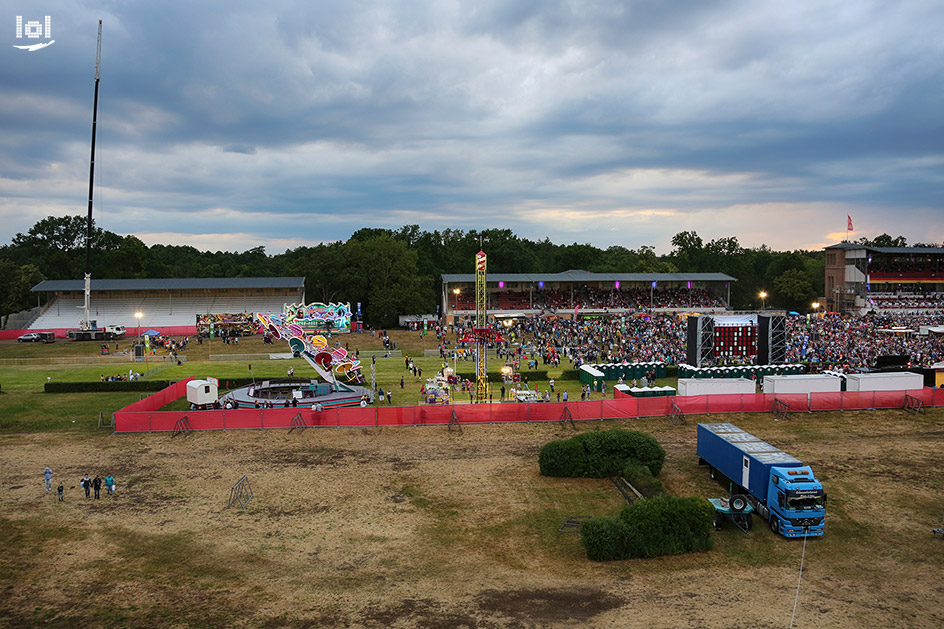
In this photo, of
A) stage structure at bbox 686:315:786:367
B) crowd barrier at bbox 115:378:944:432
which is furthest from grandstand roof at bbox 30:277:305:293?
stage structure at bbox 686:315:786:367

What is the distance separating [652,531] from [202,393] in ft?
101

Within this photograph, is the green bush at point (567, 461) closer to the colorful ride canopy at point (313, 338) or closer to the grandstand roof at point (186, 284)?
the colorful ride canopy at point (313, 338)

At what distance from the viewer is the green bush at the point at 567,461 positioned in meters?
27.1

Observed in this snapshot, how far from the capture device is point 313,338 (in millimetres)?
44156

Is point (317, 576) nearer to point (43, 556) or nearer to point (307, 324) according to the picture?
point (43, 556)

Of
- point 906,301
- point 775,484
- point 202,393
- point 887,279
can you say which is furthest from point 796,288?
point 202,393

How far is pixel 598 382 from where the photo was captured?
1841 inches

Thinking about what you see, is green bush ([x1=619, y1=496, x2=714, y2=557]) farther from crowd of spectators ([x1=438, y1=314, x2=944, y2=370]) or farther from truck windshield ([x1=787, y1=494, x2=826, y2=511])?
crowd of spectators ([x1=438, y1=314, x2=944, y2=370])

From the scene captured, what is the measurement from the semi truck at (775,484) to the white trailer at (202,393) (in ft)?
102

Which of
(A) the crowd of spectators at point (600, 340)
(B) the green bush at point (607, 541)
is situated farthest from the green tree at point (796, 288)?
(B) the green bush at point (607, 541)

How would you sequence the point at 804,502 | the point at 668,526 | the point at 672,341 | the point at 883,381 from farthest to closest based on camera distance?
1. the point at 672,341
2. the point at 883,381
3. the point at 804,502
4. the point at 668,526

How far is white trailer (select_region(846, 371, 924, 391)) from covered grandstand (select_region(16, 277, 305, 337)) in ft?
223

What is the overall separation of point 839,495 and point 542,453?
12.3 meters

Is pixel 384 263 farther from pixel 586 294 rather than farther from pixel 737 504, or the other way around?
pixel 737 504
